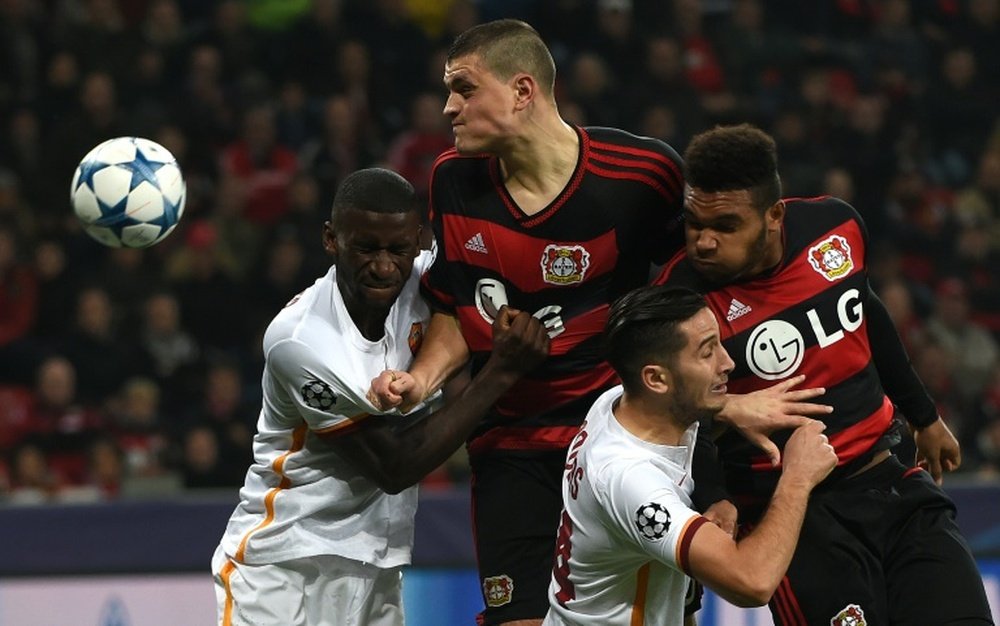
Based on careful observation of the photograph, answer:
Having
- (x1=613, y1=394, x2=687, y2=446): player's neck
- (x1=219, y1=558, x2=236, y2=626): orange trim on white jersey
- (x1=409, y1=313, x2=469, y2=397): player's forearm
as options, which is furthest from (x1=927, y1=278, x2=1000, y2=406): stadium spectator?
(x1=613, y1=394, x2=687, y2=446): player's neck

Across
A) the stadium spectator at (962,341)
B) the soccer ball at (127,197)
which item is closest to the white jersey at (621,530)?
the soccer ball at (127,197)

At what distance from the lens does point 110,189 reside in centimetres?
511

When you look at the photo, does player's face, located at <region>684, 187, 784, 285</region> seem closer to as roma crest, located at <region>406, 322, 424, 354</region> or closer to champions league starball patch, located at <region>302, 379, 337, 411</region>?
as roma crest, located at <region>406, 322, 424, 354</region>

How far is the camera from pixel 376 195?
4.39m

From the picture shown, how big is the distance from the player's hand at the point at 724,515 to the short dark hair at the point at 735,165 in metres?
0.78

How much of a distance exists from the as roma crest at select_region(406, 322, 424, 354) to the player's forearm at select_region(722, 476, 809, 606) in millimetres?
1363

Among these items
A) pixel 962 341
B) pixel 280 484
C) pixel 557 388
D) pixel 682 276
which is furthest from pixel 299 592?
pixel 962 341

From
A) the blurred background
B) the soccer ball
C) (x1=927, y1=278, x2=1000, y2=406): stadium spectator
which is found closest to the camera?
the soccer ball

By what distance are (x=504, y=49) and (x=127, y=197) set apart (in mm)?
1427

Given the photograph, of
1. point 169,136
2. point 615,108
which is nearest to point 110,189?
point 169,136

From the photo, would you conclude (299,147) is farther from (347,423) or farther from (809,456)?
(809,456)

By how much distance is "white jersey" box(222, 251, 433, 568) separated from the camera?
446 centimetres

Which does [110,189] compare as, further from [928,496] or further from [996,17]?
[996,17]

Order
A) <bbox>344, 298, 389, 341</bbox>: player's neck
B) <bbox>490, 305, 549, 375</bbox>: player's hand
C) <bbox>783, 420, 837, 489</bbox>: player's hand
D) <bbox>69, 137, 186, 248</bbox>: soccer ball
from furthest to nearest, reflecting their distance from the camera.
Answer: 1. <bbox>69, 137, 186, 248</bbox>: soccer ball
2. <bbox>344, 298, 389, 341</bbox>: player's neck
3. <bbox>490, 305, 549, 375</bbox>: player's hand
4. <bbox>783, 420, 837, 489</bbox>: player's hand
